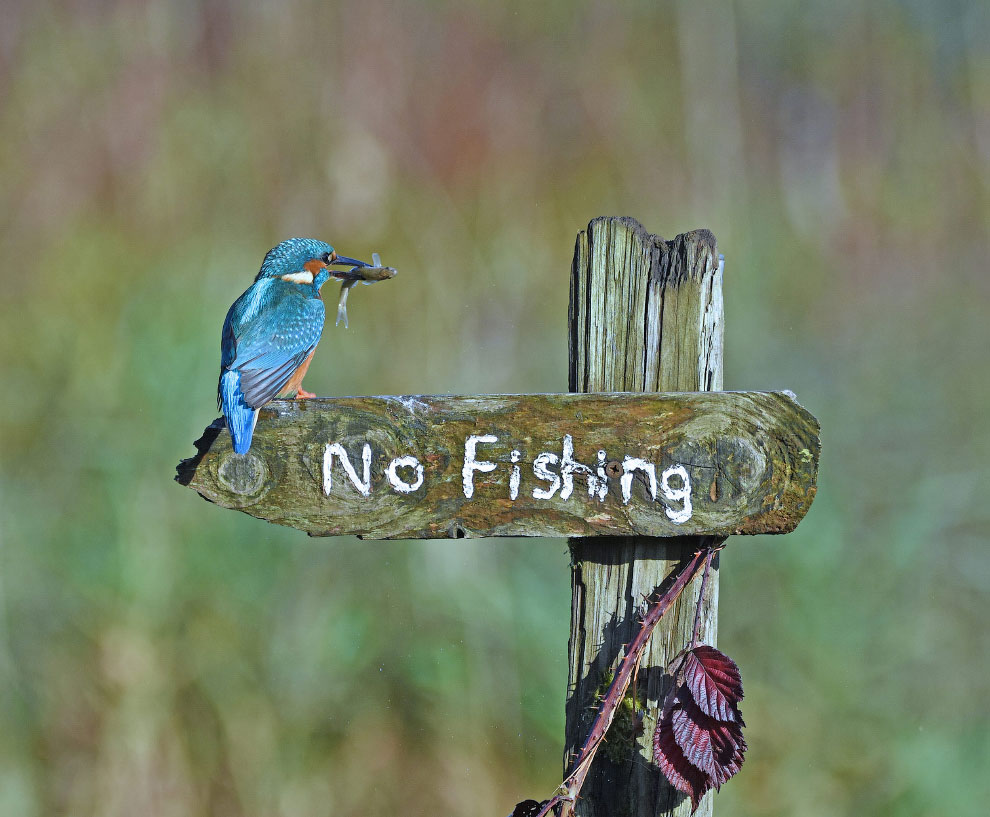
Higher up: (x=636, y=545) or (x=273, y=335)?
(x=273, y=335)

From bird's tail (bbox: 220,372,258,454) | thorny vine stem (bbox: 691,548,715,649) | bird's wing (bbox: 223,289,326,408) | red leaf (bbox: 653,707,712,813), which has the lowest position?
red leaf (bbox: 653,707,712,813)

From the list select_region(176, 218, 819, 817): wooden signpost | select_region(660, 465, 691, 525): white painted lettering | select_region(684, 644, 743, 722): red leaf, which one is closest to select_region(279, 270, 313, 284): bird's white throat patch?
select_region(176, 218, 819, 817): wooden signpost

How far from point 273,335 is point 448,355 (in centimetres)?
103

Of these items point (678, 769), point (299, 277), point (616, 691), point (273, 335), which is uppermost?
point (299, 277)

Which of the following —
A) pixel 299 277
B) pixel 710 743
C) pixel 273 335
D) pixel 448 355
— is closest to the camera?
pixel 710 743

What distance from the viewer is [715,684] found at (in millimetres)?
1483

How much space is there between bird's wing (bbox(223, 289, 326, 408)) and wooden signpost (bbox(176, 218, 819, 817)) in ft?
0.97

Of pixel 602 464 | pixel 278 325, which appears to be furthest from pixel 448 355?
pixel 602 464

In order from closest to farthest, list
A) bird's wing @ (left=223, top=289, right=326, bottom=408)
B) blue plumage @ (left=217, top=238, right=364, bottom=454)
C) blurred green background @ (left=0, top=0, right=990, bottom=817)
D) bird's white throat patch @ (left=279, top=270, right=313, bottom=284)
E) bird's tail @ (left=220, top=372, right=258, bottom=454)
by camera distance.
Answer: bird's tail @ (left=220, top=372, right=258, bottom=454), blue plumage @ (left=217, top=238, right=364, bottom=454), bird's wing @ (left=223, top=289, right=326, bottom=408), bird's white throat patch @ (left=279, top=270, right=313, bottom=284), blurred green background @ (left=0, top=0, right=990, bottom=817)

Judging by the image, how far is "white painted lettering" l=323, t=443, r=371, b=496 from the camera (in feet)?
5.07

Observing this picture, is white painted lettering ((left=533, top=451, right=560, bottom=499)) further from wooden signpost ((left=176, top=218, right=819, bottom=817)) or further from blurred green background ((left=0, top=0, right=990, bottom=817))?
blurred green background ((left=0, top=0, right=990, bottom=817))

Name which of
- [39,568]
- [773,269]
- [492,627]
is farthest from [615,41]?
[39,568]

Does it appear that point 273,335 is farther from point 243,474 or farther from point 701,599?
point 701,599

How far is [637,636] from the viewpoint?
1.55 metres
